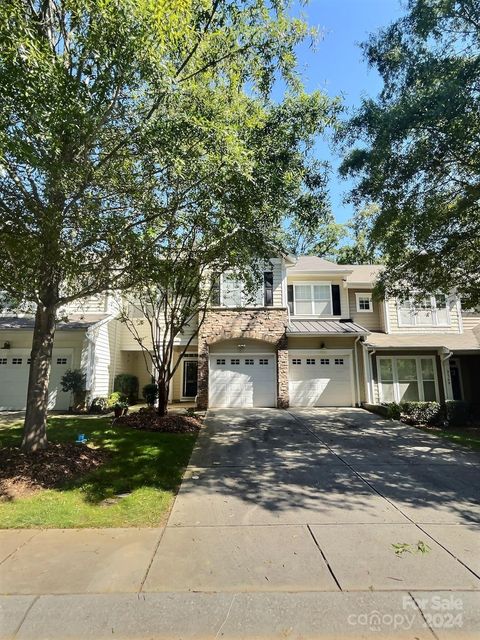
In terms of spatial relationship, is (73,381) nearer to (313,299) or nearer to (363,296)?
(313,299)

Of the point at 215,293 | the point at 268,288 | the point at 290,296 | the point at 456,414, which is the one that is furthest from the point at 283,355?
the point at 456,414

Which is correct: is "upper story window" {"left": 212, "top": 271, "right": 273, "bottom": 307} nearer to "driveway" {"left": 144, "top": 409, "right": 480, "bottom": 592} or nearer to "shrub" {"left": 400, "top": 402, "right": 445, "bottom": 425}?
"shrub" {"left": 400, "top": 402, "right": 445, "bottom": 425}

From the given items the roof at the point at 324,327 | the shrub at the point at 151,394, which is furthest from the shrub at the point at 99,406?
the roof at the point at 324,327

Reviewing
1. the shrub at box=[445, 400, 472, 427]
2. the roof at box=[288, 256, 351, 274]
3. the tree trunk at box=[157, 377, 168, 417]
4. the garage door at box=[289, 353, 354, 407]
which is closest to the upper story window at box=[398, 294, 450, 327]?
the roof at box=[288, 256, 351, 274]

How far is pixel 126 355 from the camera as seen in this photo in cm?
1961

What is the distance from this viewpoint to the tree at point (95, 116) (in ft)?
16.0

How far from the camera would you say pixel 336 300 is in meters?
18.0

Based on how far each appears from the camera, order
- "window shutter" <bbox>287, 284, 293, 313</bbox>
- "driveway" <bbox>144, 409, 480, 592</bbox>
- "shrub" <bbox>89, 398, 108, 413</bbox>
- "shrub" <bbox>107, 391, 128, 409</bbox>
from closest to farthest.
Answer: "driveway" <bbox>144, 409, 480, 592</bbox> < "shrub" <bbox>89, 398, 108, 413</bbox> < "shrub" <bbox>107, 391, 128, 409</bbox> < "window shutter" <bbox>287, 284, 293, 313</bbox>

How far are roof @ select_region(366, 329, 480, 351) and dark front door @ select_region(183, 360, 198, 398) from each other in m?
8.56

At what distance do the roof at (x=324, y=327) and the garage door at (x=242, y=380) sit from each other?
1.64 metres

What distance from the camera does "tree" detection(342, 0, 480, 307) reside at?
→ 7875 millimetres

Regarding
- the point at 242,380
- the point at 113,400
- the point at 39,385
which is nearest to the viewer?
the point at 39,385

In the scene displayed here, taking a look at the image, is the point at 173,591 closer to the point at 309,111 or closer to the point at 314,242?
the point at 309,111

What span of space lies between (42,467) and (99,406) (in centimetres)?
838
